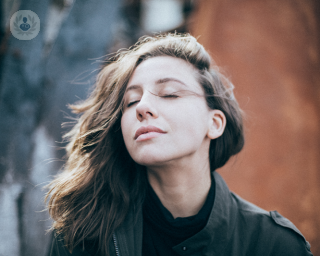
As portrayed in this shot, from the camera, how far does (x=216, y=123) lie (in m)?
1.88

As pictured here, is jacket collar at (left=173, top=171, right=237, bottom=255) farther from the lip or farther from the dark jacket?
the lip

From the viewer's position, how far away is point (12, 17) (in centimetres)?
240

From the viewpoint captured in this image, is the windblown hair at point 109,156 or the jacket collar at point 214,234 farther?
the windblown hair at point 109,156

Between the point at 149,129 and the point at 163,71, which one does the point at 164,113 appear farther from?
the point at 163,71

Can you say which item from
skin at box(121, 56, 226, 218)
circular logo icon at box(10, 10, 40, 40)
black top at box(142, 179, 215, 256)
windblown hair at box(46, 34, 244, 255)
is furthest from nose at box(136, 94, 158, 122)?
circular logo icon at box(10, 10, 40, 40)

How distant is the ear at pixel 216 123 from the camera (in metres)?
1.83

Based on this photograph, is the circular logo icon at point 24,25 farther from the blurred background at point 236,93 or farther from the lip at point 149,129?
the lip at point 149,129

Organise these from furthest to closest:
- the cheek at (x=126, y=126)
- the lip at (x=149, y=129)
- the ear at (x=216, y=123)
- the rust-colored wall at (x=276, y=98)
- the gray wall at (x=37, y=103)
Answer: the rust-colored wall at (x=276, y=98), the gray wall at (x=37, y=103), the ear at (x=216, y=123), the cheek at (x=126, y=126), the lip at (x=149, y=129)

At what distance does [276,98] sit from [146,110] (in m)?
2.03

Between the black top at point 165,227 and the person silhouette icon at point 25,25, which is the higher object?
the person silhouette icon at point 25,25

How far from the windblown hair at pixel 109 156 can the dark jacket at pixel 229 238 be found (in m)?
0.11

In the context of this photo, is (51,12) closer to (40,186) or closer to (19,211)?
(40,186)

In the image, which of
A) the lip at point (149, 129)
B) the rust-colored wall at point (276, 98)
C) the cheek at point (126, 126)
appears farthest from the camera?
the rust-colored wall at point (276, 98)

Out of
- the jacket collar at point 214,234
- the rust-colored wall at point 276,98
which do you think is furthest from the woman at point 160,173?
the rust-colored wall at point 276,98
